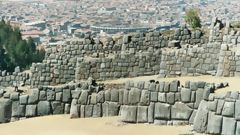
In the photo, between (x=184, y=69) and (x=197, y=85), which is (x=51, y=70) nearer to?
(x=184, y=69)

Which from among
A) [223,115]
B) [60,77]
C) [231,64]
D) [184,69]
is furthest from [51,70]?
[223,115]

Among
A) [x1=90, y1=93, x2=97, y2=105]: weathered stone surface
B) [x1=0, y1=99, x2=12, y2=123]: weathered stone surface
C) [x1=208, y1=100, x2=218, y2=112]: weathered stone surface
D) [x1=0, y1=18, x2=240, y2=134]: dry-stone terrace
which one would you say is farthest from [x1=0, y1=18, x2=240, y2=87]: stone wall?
[x1=208, y1=100, x2=218, y2=112]: weathered stone surface

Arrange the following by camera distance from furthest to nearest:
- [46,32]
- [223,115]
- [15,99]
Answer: [46,32] < [15,99] < [223,115]

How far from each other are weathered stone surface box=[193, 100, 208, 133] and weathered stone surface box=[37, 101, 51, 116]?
3.52 metres

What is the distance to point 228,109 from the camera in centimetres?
1087

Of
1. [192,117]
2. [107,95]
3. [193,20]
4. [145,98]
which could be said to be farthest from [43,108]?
[193,20]

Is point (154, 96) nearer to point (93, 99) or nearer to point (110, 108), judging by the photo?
point (110, 108)

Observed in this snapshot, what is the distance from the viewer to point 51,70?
22.8 metres

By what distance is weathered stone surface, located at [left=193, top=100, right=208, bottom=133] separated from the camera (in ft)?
36.7

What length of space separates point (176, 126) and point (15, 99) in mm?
Result: 3547

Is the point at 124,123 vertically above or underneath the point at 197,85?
underneath

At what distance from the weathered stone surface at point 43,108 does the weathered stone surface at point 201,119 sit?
3522 millimetres

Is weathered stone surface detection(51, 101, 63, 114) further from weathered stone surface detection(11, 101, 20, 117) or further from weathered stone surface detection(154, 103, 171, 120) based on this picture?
weathered stone surface detection(154, 103, 171, 120)

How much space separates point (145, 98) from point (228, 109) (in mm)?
2028
